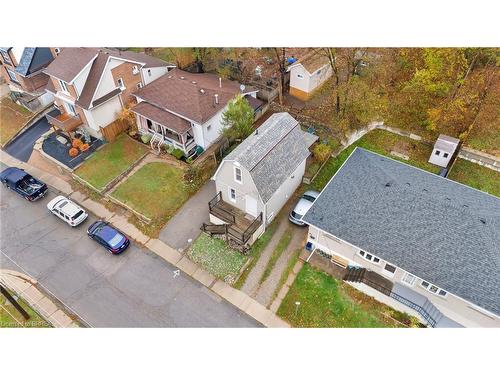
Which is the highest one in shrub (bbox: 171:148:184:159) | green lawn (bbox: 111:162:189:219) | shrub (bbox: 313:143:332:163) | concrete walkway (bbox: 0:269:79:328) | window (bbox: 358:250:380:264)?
shrub (bbox: 313:143:332:163)

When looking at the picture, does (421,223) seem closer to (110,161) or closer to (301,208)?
(301,208)

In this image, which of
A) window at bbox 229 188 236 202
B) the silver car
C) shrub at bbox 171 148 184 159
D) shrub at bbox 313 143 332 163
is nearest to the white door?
window at bbox 229 188 236 202

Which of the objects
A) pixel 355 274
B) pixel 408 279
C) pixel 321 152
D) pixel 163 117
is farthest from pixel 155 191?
pixel 408 279

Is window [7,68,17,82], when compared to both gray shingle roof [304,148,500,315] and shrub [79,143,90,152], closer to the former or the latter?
shrub [79,143,90,152]

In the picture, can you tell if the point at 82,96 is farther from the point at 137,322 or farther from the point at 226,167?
the point at 137,322

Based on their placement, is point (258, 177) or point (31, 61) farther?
point (31, 61)

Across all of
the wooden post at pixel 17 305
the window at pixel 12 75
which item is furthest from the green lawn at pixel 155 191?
the window at pixel 12 75
